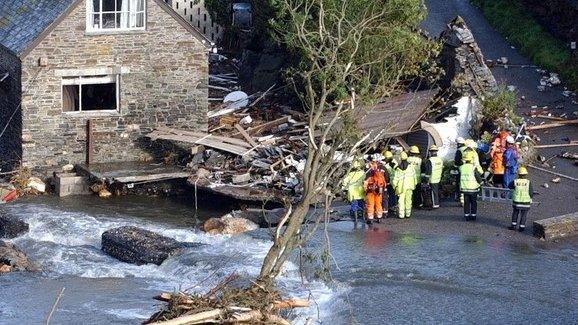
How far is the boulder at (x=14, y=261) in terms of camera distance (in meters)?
26.0

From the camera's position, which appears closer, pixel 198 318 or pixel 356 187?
pixel 198 318

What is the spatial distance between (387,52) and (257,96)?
5.87 metres

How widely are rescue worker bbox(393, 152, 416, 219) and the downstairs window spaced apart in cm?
825

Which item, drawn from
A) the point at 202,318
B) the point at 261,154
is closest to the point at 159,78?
the point at 261,154

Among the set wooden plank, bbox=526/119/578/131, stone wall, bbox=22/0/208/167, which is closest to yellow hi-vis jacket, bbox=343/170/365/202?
wooden plank, bbox=526/119/578/131

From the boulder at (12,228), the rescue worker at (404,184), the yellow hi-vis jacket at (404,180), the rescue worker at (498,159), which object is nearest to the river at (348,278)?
the boulder at (12,228)

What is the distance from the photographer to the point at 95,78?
107ft

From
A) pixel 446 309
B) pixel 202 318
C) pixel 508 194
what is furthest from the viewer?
pixel 508 194

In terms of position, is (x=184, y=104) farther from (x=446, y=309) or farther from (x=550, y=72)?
(x=446, y=309)

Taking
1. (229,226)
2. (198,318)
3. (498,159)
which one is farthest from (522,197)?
(198,318)

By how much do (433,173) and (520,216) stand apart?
7.49ft

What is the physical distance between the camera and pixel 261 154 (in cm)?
3209

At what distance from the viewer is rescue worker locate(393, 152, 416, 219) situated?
27.9 m

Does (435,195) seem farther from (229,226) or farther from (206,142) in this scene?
(206,142)
